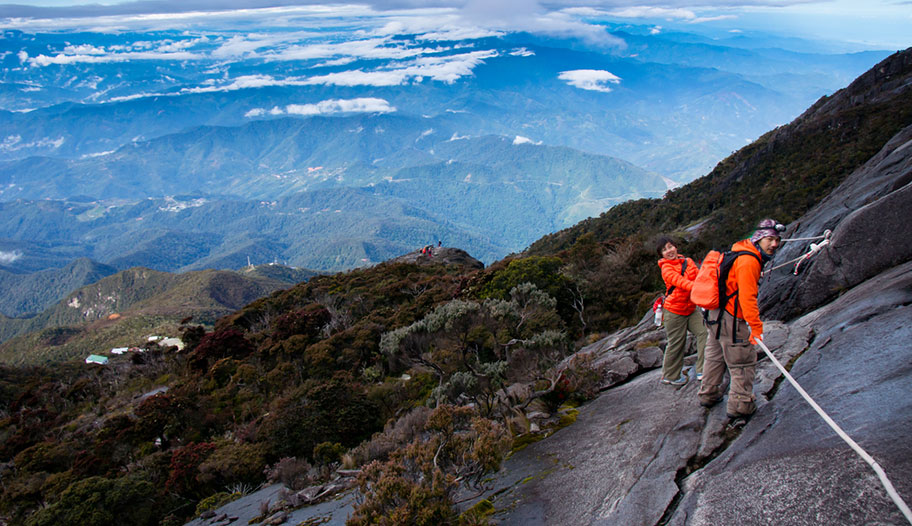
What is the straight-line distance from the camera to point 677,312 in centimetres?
792

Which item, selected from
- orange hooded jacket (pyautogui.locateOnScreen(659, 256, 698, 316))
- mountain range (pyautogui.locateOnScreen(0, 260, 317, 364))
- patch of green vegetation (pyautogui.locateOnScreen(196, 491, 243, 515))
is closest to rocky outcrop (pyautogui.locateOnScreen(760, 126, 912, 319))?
orange hooded jacket (pyautogui.locateOnScreen(659, 256, 698, 316))

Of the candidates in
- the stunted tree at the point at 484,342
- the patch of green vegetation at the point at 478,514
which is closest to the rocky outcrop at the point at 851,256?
the stunted tree at the point at 484,342

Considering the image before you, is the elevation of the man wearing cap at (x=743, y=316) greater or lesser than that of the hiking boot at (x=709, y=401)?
greater

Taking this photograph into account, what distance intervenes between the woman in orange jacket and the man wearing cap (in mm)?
1281

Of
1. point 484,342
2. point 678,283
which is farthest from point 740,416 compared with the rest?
point 484,342

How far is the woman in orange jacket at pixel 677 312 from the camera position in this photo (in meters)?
7.59

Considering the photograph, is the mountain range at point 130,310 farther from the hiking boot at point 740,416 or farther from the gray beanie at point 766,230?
the gray beanie at point 766,230

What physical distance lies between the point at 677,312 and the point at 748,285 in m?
2.11

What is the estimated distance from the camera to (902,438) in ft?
14.1

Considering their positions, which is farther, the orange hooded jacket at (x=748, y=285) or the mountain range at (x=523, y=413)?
the orange hooded jacket at (x=748, y=285)

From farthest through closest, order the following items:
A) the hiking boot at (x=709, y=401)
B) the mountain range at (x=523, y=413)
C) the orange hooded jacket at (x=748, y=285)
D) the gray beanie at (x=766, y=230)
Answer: the hiking boot at (x=709, y=401)
the gray beanie at (x=766, y=230)
the orange hooded jacket at (x=748, y=285)
the mountain range at (x=523, y=413)

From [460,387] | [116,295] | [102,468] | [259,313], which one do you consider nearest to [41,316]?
[116,295]

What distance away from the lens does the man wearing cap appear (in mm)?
5879

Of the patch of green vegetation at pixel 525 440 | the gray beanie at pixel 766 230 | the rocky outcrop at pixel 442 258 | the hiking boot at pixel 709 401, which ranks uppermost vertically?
the gray beanie at pixel 766 230
